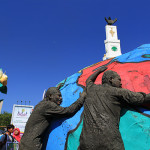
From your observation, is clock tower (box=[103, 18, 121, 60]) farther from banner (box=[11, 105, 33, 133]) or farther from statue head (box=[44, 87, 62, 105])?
statue head (box=[44, 87, 62, 105])

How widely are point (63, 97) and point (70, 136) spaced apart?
797 mm

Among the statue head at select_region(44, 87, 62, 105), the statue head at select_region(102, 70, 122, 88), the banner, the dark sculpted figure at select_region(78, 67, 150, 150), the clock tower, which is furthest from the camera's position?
the clock tower

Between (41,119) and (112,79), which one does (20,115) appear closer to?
(41,119)

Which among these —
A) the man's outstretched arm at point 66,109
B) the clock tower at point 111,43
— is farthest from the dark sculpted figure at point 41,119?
the clock tower at point 111,43

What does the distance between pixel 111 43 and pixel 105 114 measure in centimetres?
1427

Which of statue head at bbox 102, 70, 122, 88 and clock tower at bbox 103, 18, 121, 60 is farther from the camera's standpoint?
clock tower at bbox 103, 18, 121, 60

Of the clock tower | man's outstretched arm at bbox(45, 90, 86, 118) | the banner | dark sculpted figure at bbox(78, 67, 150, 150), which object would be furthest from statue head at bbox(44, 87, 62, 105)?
the clock tower

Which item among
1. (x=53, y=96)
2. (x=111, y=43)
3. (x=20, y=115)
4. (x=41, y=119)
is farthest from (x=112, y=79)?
(x=111, y=43)

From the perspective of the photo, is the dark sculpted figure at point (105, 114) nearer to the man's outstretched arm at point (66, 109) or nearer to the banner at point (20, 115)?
the man's outstretched arm at point (66, 109)

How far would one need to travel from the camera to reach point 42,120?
2838 millimetres

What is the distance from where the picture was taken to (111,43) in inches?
619

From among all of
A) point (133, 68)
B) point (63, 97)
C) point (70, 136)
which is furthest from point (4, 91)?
point (133, 68)

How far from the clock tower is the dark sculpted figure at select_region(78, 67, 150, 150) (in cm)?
1306

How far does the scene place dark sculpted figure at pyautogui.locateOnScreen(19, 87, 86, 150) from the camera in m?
2.72
